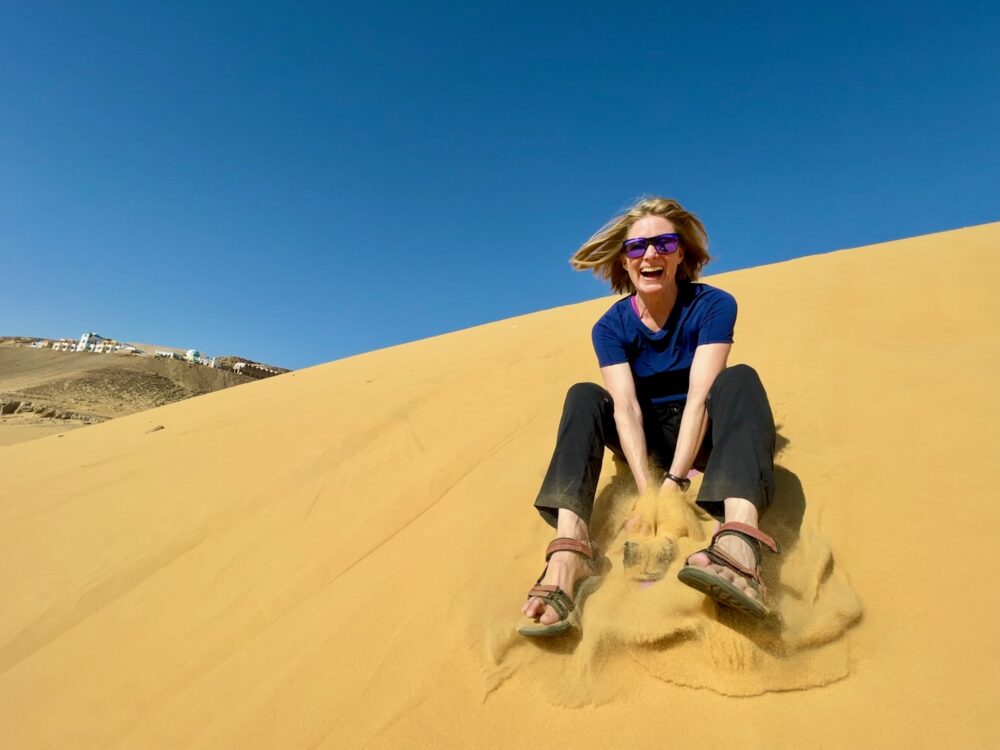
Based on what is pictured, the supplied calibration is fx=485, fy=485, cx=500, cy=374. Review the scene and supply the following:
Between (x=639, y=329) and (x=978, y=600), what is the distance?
1.15 metres

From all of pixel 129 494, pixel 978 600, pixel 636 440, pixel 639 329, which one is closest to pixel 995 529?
pixel 978 600

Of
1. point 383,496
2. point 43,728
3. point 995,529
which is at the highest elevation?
point 995,529

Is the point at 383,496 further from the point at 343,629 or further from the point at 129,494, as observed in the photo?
the point at 129,494

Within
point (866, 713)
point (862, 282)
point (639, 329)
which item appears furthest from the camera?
point (862, 282)

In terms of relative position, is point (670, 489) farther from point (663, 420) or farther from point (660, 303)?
point (660, 303)

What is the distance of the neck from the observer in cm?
183

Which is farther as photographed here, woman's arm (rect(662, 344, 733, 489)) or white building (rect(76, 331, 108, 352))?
white building (rect(76, 331, 108, 352))

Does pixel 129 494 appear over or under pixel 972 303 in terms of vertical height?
under

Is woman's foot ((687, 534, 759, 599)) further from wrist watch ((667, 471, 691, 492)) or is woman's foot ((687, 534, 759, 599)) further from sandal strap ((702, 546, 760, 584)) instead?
wrist watch ((667, 471, 691, 492))

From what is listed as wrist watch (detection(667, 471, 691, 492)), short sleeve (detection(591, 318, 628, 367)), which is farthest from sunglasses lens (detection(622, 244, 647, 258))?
wrist watch (detection(667, 471, 691, 492))

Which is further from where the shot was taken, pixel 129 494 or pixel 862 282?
pixel 862 282

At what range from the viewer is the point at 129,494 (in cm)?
290

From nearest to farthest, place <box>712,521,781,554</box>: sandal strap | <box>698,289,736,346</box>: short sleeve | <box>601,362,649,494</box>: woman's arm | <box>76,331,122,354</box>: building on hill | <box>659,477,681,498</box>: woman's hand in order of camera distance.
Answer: <box>712,521,781,554</box>: sandal strap, <box>659,477,681,498</box>: woman's hand, <box>601,362,649,494</box>: woman's arm, <box>698,289,736,346</box>: short sleeve, <box>76,331,122,354</box>: building on hill

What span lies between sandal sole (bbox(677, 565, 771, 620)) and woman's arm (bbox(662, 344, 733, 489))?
486 mm
